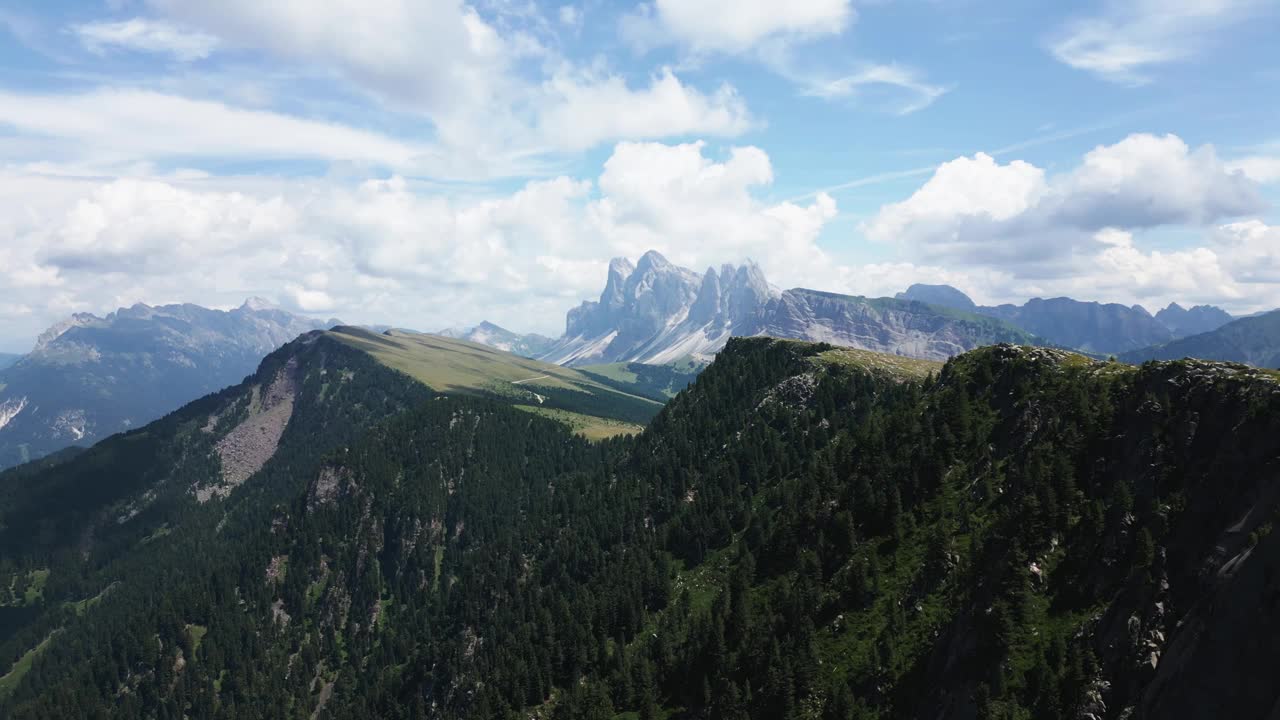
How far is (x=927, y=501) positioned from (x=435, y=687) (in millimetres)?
151346

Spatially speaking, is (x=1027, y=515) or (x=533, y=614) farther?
(x=533, y=614)

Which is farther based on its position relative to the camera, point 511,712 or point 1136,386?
point 511,712

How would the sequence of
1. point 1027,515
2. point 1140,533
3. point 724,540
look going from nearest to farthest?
point 1140,533 < point 1027,515 < point 724,540

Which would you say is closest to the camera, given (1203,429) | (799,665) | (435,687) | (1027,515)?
(1203,429)

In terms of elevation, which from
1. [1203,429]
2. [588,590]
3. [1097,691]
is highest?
[1203,429]

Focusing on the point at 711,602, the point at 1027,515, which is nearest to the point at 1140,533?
the point at 1027,515

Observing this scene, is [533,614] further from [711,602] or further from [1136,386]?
[1136,386]

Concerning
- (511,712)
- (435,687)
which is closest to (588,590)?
(511,712)

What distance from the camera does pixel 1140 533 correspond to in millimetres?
70062

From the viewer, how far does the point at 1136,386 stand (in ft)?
301

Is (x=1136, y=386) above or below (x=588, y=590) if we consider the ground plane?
above

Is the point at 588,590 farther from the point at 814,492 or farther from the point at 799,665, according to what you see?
the point at 799,665

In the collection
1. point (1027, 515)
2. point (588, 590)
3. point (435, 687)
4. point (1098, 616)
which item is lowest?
point (435, 687)

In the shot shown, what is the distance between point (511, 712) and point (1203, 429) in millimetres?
128740
